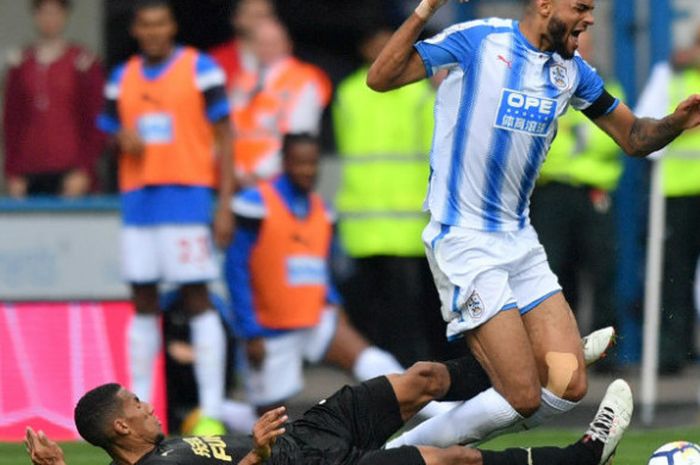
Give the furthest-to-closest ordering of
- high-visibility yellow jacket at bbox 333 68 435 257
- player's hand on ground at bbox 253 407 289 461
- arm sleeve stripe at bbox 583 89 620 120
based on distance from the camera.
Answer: high-visibility yellow jacket at bbox 333 68 435 257 → arm sleeve stripe at bbox 583 89 620 120 → player's hand on ground at bbox 253 407 289 461

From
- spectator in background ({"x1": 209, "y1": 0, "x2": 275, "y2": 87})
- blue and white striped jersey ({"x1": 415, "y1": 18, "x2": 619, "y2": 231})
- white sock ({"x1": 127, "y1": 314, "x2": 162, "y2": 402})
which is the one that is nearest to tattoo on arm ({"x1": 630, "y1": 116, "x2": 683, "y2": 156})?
blue and white striped jersey ({"x1": 415, "y1": 18, "x2": 619, "y2": 231})

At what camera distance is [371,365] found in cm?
1053

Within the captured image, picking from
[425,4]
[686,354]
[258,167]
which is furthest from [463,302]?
[686,354]

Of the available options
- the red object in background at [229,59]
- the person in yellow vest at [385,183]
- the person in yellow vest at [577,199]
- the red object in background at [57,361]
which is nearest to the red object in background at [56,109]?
the red object in background at [229,59]

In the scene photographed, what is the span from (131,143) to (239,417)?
1.56 metres

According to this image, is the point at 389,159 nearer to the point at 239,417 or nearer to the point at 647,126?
the point at 239,417

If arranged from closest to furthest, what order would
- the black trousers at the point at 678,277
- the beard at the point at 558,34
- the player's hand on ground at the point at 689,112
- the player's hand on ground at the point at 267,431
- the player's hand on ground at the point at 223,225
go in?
1. the player's hand on ground at the point at 267,431
2. the beard at the point at 558,34
3. the player's hand on ground at the point at 689,112
4. the player's hand on ground at the point at 223,225
5. the black trousers at the point at 678,277

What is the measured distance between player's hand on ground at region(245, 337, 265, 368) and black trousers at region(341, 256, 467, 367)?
1.14m

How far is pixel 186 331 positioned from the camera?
10.8m

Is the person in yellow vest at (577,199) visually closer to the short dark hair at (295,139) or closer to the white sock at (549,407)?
the short dark hair at (295,139)

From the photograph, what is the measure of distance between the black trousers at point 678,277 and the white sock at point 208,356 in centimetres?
294

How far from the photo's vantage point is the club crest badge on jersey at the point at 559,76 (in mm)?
7867

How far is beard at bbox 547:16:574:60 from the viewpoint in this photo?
7770 millimetres

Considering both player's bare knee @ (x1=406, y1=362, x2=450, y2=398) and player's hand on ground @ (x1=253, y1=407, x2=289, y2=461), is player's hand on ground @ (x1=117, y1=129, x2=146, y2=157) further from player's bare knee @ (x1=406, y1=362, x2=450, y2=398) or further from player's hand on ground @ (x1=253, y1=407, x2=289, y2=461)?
player's hand on ground @ (x1=253, y1=407, x2=289, y2=461)
